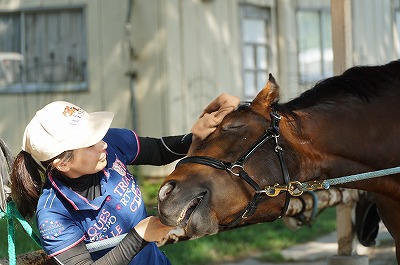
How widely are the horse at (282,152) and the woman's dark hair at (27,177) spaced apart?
1.68ft

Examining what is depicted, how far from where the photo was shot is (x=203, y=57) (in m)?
9.91

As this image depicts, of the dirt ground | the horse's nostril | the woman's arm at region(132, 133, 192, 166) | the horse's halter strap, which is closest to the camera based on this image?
the horse's nostril

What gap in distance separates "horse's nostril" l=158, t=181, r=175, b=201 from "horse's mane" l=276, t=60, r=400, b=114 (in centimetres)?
69

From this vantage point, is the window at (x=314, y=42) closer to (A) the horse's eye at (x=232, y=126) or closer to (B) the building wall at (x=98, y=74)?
Result: (B) the building wall at (x=98, y=74)

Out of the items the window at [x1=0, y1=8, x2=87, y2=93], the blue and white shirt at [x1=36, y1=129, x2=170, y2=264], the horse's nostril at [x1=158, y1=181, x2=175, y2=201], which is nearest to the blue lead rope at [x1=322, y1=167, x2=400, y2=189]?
the horse's nostril at [x1=158, y1=181, x2=175, y2=201]

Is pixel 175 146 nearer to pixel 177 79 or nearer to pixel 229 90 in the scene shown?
pixel 177 79

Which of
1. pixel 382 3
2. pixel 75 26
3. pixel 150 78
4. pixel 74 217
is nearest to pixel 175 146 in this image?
pixel 74 217

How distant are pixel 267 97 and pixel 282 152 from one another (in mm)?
217

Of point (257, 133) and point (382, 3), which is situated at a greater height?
point (382, 3)

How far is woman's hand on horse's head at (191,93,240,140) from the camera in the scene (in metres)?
2.80

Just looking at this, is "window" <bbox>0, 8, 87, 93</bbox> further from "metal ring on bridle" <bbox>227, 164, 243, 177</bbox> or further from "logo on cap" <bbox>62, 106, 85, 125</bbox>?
"metal ring on bridle" <bbox>227, 164, 243, 177</bbox>

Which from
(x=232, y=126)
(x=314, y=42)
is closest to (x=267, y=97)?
(x=232, y=126)

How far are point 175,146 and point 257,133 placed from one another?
2.17 ft

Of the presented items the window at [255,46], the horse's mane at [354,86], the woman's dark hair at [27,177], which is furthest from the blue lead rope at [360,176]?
the window at [255,46]
